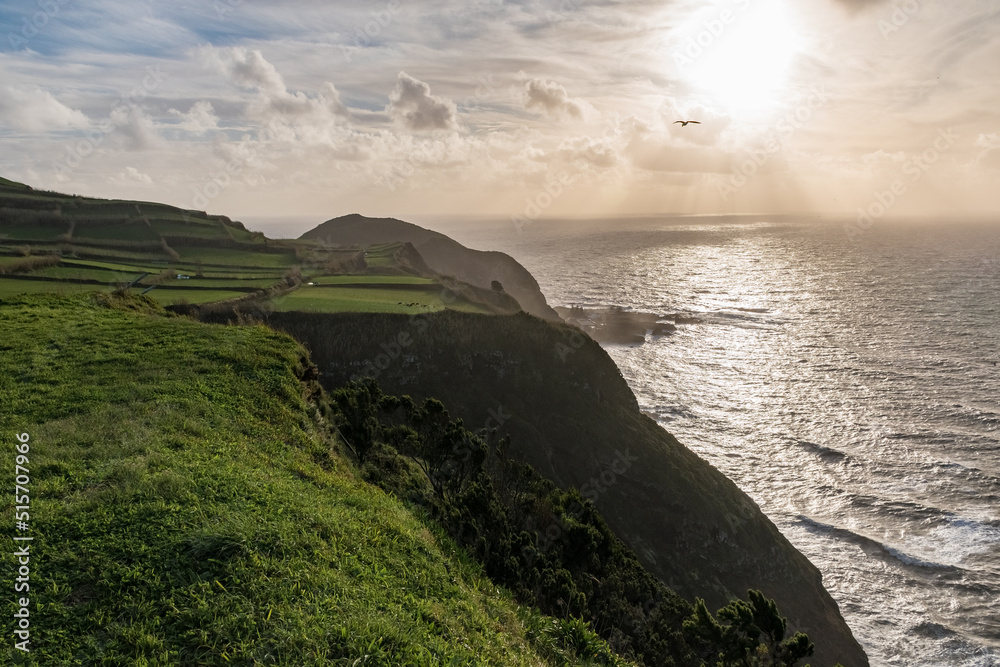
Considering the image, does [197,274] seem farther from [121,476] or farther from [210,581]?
[210,581]

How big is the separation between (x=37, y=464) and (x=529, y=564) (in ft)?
35.8

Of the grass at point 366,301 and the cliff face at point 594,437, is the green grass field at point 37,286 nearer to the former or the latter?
the cliff face at point 594,437

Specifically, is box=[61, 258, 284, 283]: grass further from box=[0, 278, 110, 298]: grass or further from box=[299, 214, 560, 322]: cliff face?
box=[299, 214, 560, 322]: cliff face

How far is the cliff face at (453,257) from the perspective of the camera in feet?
333

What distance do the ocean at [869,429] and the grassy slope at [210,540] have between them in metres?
35.4

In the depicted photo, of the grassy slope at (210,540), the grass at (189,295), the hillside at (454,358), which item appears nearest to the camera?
the grassy slope at (210,540)

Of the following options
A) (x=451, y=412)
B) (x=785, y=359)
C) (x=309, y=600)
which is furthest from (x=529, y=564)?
(x=785, y=359)

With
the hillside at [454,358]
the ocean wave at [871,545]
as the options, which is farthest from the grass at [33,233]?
the ocean wave at [871,545]

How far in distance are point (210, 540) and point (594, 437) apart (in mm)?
32913

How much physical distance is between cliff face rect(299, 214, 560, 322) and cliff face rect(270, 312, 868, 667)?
1432 inches

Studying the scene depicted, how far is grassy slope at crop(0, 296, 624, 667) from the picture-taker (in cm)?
699

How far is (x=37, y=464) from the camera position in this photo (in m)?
9.85

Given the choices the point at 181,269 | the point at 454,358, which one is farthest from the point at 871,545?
the point at 181,269

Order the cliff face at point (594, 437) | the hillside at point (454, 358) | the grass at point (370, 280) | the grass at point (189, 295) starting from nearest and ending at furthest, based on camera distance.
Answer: the hillside at point (454, 358), the cliff face at point (594, 437), the grass at point (189, 295), the grass at point (370, 280)
